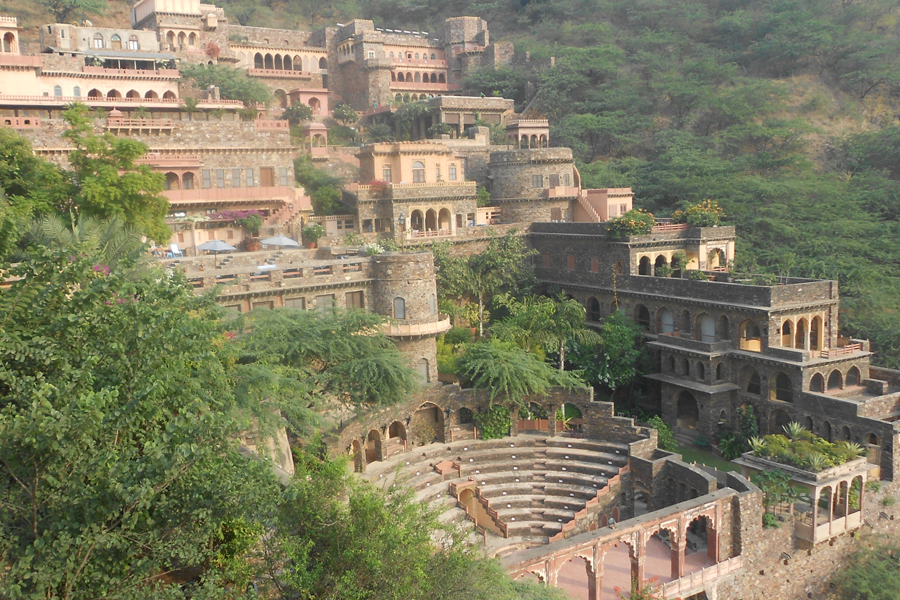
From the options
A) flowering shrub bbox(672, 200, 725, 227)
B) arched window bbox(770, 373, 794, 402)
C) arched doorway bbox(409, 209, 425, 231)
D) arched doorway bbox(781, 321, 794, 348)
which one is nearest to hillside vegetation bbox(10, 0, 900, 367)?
flowering shrub bbox(672, 200, 725, 227)

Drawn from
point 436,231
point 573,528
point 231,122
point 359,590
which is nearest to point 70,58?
point 231,122

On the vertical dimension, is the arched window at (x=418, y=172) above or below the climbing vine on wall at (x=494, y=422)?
above

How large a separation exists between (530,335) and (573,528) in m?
12.2

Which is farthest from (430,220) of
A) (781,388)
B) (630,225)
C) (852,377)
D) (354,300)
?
(852,377)

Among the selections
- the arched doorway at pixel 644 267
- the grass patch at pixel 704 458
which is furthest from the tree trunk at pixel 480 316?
the grass patch at pixel 704 458

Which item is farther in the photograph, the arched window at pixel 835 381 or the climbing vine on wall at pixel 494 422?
the arched window at pixel 835 381

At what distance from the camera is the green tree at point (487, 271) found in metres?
41.8

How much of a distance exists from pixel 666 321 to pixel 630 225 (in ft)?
18.1

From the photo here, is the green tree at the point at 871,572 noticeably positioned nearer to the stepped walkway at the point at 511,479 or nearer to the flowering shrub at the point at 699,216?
the stepped walkway at the point at 511,479

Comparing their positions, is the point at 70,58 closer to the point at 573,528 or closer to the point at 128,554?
the point at 573,528

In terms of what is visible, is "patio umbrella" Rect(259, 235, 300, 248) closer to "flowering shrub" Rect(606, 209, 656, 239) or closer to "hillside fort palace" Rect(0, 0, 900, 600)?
"hillside fort palace" Rect(0, 0, 900, 600)

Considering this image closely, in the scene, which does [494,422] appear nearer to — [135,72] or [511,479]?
[511,479]

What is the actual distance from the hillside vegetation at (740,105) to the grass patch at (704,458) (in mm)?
11561

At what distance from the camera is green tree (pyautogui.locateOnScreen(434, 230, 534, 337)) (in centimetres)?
4175
